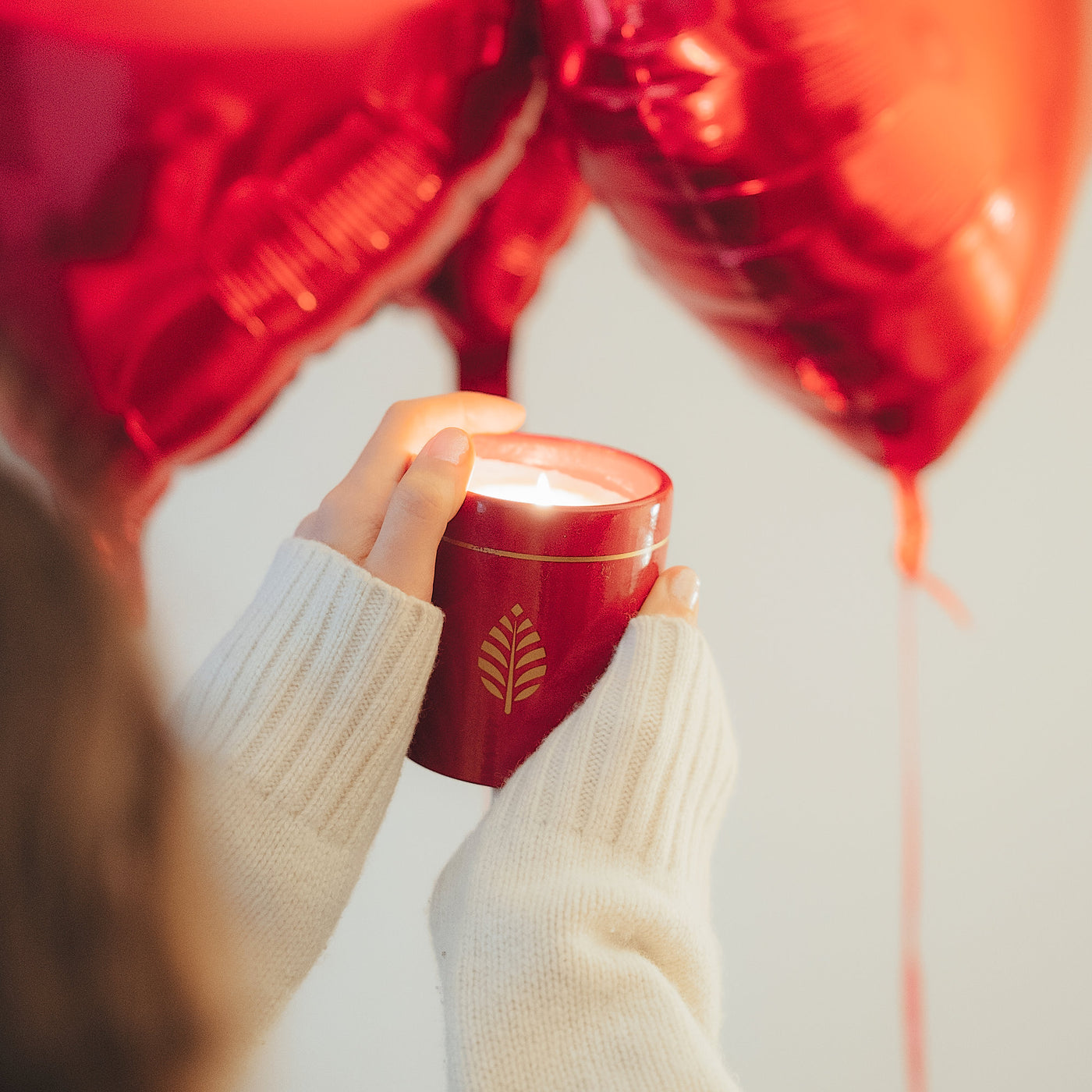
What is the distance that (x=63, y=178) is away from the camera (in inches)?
16.1

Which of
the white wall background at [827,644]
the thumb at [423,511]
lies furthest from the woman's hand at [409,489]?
the white wall background at [827,644]

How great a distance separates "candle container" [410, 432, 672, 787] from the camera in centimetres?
43


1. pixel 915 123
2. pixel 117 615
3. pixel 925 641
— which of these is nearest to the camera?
pixel 117 615

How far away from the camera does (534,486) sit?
0.51 metres

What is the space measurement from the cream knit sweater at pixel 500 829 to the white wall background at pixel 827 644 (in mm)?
139

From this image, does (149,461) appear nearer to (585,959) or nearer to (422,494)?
(422,494)

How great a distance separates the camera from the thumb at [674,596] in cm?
47

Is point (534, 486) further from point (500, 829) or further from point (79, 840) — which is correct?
point (79, 840)

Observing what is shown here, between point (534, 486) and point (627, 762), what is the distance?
0.47 feet

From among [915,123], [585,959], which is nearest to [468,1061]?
[585,959]

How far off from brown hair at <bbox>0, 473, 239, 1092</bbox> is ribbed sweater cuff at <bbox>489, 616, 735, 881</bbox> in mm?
204

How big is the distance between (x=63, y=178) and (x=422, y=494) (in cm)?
19

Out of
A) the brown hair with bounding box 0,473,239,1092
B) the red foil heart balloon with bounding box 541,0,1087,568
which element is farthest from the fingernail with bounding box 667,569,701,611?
the brown hair with bounding box 0,473,239,1092

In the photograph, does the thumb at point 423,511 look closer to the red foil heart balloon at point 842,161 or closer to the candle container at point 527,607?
the candle container at point 527,607
